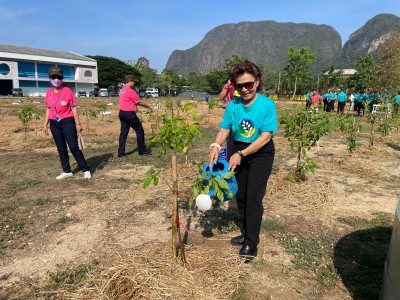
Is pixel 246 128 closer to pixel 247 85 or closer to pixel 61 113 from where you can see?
pixel 247 85

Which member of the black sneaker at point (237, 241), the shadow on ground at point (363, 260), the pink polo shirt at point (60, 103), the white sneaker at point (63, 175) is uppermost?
the pink polo shirt at point (60, 103)

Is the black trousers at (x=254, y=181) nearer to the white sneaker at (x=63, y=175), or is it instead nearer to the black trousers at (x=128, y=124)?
the white sneaker at (x=63, y=175)

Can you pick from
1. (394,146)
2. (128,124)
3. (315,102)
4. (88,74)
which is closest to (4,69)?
(88,74)

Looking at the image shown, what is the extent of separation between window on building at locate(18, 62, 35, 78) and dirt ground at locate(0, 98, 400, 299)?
46660 mm

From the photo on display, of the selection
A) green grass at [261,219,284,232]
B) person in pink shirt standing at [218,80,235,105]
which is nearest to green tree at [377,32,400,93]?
person in pink shirt standing at [218,80,235,105]

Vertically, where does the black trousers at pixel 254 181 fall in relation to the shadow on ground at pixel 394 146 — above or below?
above

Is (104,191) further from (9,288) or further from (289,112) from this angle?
(289,112)

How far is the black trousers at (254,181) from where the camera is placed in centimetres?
256

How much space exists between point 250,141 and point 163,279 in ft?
3.98

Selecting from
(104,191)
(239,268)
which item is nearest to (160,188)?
(104,191)

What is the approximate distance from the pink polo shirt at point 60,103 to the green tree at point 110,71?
5757 cm

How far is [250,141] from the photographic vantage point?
8.27ft

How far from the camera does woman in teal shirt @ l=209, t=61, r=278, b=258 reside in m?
2.39

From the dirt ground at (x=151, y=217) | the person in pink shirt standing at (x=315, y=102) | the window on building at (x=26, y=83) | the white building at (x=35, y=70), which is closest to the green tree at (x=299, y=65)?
the person in pink shirt standing at (x=315, y=102)
